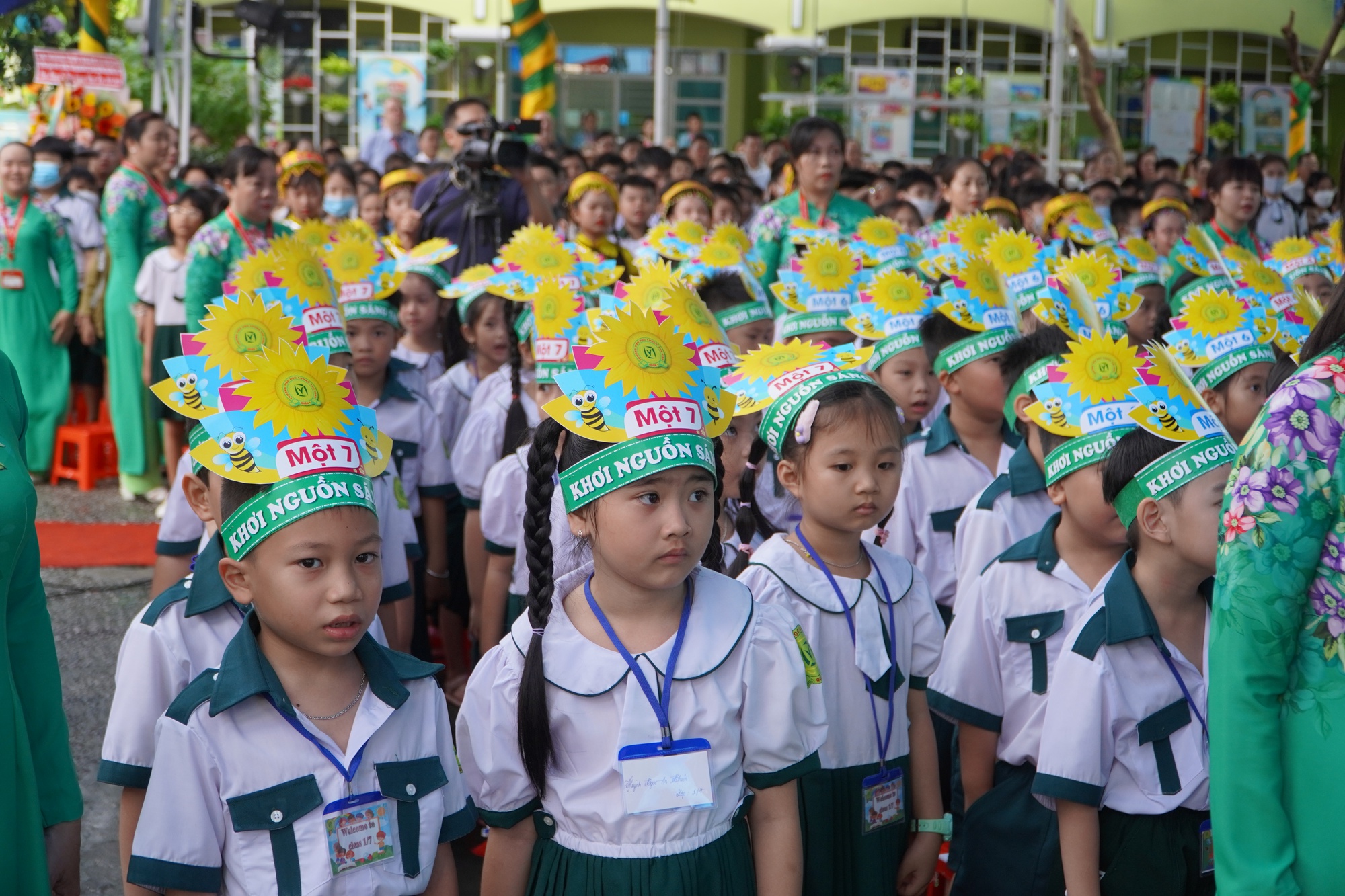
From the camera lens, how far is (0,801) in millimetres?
2107

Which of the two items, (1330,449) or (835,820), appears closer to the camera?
(1330,449)

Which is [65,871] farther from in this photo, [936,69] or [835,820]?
[936,69]

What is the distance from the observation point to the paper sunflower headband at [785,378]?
9.84ft

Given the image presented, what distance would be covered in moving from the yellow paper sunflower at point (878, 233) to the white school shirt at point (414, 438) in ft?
8.53

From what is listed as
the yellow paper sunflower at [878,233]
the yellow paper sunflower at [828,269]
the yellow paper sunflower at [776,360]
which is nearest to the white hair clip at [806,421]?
the yellow paper sunflower at [776,360]

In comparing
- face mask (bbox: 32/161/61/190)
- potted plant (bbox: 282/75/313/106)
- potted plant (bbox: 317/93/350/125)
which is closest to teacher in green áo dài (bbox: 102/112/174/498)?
face mask (bbox: 32/161/61/190)

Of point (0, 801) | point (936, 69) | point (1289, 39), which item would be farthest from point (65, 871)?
point (936, 69)

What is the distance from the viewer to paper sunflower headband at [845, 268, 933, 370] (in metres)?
4.44

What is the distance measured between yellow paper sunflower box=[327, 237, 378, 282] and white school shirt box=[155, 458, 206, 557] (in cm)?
156

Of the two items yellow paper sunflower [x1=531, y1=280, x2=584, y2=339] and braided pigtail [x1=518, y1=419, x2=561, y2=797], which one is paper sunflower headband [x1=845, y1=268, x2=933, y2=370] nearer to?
yellow paper sunflower [x1=531, y1=280, x2=584, y2=339]

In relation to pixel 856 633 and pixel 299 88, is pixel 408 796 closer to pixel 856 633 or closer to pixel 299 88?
pixel 856 633

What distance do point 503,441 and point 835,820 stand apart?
2235mm

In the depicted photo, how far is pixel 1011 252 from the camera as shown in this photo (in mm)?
5523

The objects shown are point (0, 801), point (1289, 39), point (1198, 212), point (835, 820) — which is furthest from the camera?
point (1289, 39)
